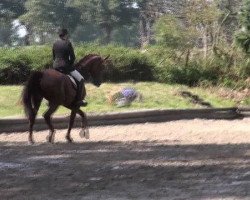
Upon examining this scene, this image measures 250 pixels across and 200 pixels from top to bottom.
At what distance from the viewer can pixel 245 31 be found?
2367cm

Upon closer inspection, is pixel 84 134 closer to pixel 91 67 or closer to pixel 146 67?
pixel 91 67

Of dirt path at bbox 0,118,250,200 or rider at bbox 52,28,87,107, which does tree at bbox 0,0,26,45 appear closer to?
dirt path at bbox 0,118,250,200

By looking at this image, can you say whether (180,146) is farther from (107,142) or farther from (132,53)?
(132,53)

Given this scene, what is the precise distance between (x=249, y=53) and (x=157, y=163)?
15.2 meters

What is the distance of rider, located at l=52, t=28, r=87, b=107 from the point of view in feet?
42.0

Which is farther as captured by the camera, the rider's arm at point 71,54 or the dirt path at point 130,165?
the rider's arm at point 71,54

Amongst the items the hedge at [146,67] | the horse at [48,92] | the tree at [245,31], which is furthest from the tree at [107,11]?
the horse at [48,92]

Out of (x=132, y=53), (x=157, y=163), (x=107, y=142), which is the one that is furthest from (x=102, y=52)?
(x=157, y=163)

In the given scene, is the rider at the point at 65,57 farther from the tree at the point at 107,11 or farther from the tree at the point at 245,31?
the tree at the point at 107,11

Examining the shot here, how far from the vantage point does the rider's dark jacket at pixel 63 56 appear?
12.8 metres

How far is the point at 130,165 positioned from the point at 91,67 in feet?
15.7

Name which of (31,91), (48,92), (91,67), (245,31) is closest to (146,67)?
(245,31)

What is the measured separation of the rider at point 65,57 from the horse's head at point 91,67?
546 millimetres

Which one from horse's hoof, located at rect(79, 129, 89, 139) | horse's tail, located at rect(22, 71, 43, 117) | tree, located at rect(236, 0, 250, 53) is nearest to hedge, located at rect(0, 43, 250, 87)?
tree, located at rect(236, 0, 250, 53)
